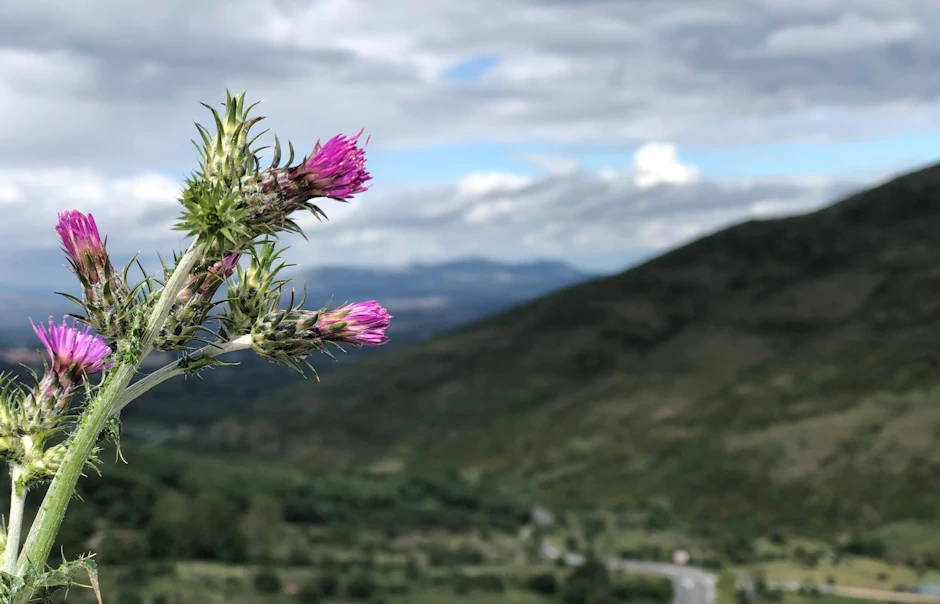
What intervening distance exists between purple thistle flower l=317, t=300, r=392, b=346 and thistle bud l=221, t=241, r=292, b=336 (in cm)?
35

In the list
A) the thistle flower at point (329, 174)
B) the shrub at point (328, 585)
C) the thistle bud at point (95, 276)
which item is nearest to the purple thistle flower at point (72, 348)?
the thistle bud at point (95, 276)

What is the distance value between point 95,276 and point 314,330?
4.12 ft

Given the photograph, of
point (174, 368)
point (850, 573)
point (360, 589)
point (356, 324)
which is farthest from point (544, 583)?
point (174, 368)

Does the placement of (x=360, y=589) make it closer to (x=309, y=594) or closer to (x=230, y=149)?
(x=309, y=594)

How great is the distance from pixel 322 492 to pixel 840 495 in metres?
89.8

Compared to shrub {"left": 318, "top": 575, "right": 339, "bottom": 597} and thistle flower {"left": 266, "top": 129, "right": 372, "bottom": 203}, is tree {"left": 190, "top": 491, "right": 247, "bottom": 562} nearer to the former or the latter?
shrub {"left": 318, "top": 575, "right": 339, "bottom": 597}

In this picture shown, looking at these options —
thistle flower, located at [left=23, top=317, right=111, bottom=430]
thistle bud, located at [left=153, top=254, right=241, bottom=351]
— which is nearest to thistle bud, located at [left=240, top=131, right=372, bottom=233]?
thistle bud, located at [left=153, top=254, right=241, bottom=351]

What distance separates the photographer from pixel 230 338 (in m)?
4.58

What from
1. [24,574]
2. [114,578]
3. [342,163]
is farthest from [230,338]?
[114,578]

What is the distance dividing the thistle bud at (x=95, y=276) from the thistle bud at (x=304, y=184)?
881mm

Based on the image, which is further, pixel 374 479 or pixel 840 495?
pixel 374 479

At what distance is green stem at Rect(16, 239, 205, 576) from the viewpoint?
3.83 metres

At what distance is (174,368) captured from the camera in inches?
159

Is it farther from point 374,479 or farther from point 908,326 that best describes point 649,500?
point 908,326
